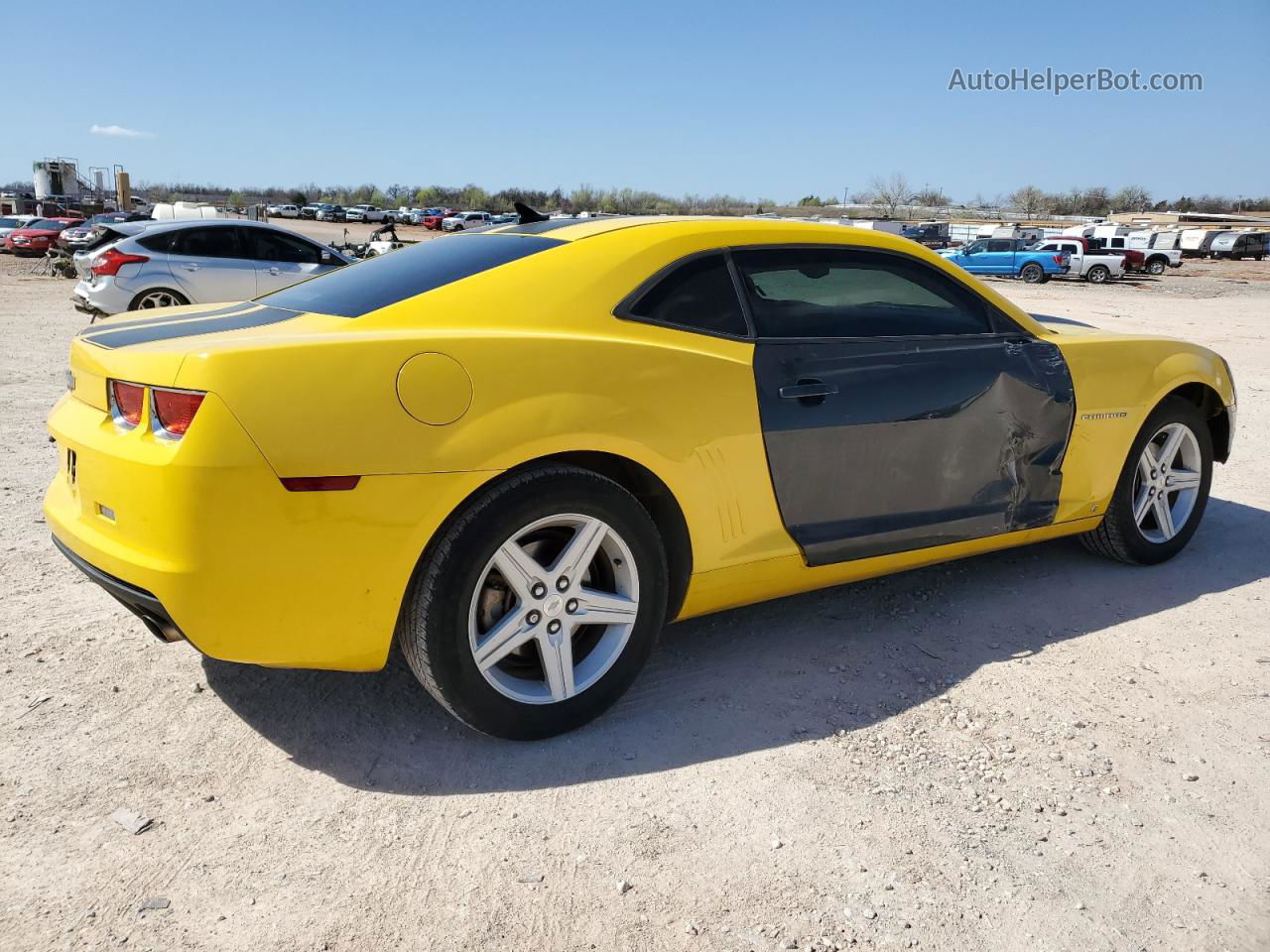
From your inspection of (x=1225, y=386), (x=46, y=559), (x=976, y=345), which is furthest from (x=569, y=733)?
Answer: (x=1225, y=386)

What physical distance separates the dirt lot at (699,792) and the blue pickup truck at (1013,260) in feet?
104

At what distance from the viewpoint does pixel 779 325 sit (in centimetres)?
332

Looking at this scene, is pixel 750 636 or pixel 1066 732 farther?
pixel 750 636

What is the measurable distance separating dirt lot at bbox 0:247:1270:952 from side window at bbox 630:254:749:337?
1214 mm

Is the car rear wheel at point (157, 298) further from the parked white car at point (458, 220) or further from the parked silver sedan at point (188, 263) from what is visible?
the parked white car at point (458, 220)

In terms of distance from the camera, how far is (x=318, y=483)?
246 centimetres

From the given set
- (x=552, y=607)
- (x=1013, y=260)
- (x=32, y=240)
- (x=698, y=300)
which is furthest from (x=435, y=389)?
(x=32, y=240)

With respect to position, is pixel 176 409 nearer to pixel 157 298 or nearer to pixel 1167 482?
pixel 1167 482

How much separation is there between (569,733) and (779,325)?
151 cm

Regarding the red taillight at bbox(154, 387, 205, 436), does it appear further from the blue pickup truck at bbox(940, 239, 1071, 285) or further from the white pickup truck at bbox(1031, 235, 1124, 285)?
the white pickup truck at bbox(1031, 235, 1124, 285)

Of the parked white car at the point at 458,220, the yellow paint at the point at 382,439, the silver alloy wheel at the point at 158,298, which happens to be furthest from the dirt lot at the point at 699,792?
the parked white car at the point at 458,220

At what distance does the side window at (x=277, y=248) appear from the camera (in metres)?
12.6

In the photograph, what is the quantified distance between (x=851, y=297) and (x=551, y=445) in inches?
55.8

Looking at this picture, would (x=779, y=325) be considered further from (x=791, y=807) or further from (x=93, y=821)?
(x=93, y=821)
